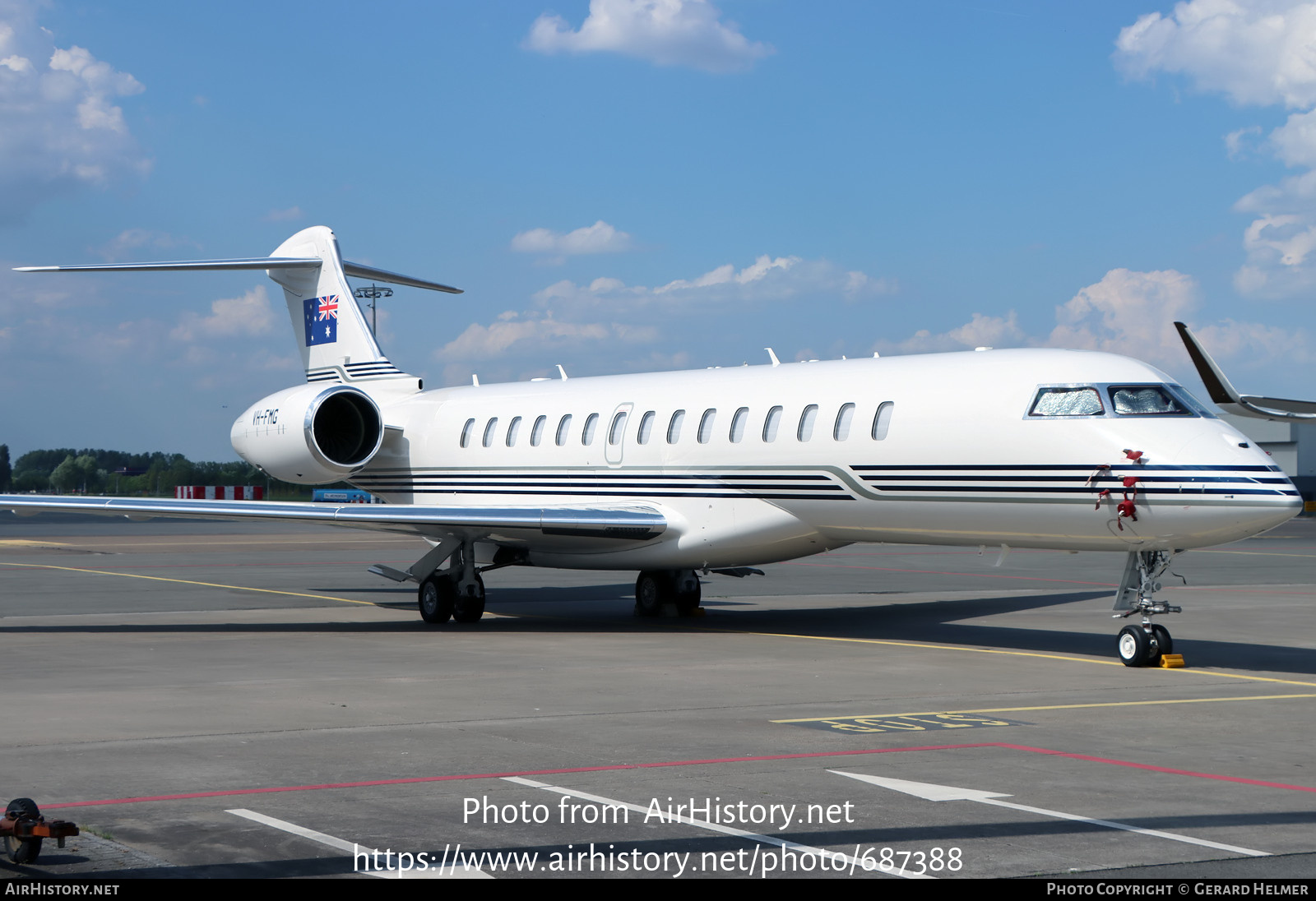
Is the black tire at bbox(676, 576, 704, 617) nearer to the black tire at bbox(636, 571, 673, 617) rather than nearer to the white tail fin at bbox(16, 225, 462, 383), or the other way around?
the black tire at bbox(636, 571, 673, 617)

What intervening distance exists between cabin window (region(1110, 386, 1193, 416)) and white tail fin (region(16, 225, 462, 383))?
1363 cm

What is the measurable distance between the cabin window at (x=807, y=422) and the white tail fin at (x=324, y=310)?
979 centimetres

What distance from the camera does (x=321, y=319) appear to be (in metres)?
24.3

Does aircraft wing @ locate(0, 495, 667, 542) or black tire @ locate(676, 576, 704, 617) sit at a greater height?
aircraft wing @ locate(0, 495, 667, 542)

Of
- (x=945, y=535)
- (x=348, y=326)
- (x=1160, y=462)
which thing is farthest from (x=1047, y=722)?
(x=348, y=326)

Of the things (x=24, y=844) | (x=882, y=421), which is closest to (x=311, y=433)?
(x=882, y=421)

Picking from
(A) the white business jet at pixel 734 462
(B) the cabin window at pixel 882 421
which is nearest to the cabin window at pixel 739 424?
(A) the white business jet at pixel 734 462

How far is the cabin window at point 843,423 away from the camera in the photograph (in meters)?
15.9

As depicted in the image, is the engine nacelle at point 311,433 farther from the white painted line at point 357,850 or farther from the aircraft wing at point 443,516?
the white painted line at point 357,850

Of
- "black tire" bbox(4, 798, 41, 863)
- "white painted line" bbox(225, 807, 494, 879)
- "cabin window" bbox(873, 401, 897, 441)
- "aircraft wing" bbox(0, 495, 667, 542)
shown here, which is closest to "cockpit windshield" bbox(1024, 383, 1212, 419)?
"cabin window" bbox(873, 401, 897, 441)

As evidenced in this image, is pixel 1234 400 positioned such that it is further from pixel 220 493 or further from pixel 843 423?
pixel 220 493

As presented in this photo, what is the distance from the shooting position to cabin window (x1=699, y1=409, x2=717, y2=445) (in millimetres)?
17609

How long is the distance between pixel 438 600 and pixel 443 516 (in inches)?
60.6

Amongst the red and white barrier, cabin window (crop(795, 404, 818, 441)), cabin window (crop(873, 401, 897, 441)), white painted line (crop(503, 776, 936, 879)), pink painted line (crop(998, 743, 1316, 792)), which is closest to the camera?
white painted line (crop(503, 776, 936, 879))
